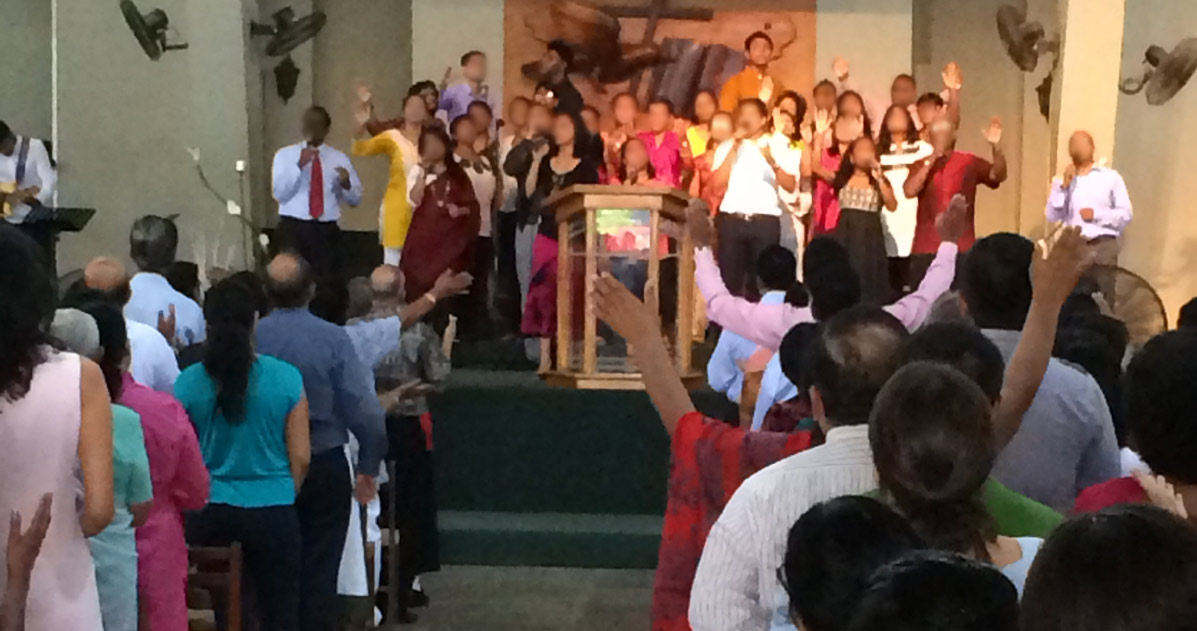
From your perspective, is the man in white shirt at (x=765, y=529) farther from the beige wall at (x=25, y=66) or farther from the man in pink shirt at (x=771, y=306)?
the beige wall at (x=25, y=66)

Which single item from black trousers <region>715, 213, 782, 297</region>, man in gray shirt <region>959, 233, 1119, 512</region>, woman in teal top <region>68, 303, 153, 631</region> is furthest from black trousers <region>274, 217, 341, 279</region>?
man in gray shirt <region>959, 233, 1119, 512</region>

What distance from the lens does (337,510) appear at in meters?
4.09

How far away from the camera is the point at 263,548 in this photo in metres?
3.60

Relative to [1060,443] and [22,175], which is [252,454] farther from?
[22,175]

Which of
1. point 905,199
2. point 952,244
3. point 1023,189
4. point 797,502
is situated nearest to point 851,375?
point 797,502

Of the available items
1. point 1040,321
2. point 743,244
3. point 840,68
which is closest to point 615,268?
point 743,244

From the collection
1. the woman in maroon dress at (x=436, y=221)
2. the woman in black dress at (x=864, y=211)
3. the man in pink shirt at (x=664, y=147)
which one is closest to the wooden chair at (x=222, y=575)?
the woman in maroon dress at (x=436, y=221)

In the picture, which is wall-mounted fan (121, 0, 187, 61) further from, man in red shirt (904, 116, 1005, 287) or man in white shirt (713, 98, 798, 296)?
man in red shirt (904, 116, 1005, 287)

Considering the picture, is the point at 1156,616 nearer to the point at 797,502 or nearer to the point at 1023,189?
the point at 797,502

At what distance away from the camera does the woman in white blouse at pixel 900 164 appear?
787cm

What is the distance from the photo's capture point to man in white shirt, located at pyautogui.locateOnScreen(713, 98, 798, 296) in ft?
23.4

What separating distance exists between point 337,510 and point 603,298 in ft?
7.11

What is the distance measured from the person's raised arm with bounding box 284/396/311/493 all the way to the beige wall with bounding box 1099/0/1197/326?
657 cm

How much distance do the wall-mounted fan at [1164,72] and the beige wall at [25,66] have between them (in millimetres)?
8112
